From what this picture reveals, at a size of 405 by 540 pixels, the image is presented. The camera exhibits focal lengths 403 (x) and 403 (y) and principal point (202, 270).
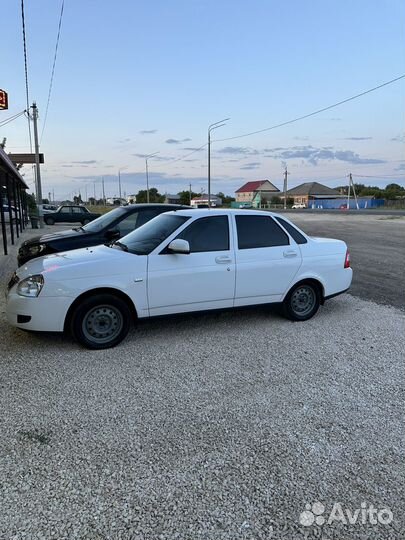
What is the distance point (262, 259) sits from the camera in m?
5.35

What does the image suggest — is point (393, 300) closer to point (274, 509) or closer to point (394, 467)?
point (394, 467)

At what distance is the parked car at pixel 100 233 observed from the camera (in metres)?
7.22

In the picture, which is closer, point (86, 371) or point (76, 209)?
point (86, 371)

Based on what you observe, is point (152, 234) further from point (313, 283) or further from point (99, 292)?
point (313, 283)

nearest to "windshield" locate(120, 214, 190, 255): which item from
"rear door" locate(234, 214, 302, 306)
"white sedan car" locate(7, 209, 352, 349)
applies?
"white sedan car" locate(7, 209, 352, 349)

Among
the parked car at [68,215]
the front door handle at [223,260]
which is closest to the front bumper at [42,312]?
the front door handle at [223,260]

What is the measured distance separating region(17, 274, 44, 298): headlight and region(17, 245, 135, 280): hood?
0.08m

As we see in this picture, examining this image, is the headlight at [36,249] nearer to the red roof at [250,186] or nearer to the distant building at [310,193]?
the distant building at [310,193]

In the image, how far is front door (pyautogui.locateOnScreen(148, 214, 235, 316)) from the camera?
4777 mm

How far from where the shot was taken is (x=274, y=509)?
228 centimetres

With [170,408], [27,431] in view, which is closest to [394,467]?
[170,408]

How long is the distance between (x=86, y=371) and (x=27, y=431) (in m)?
1.04

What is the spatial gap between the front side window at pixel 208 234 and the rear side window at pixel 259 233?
0.21 meters

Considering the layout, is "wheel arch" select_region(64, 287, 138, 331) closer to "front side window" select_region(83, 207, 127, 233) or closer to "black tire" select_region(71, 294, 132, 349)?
"black tire" select_region(71, 294, 132, 349)
